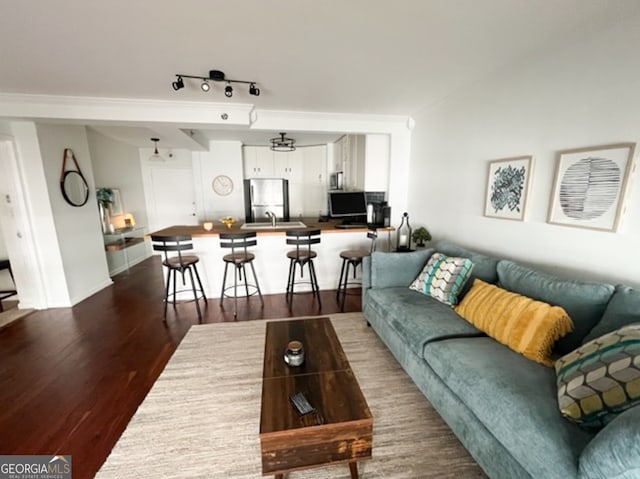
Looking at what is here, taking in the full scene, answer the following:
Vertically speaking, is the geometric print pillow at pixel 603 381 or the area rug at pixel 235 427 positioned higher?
the geometric print pillow at pixel 603 381

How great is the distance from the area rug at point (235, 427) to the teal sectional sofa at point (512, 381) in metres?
0.17

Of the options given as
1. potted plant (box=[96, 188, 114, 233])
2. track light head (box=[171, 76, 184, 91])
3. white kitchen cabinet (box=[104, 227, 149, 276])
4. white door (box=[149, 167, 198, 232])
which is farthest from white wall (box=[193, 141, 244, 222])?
track light head (box=[171, 76, 184, 91])

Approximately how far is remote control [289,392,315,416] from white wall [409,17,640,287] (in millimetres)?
2065

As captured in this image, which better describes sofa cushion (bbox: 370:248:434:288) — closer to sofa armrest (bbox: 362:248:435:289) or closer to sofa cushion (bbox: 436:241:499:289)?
sofa armrest (bbox: 362:248:435:289)

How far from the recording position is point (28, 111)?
287 cm

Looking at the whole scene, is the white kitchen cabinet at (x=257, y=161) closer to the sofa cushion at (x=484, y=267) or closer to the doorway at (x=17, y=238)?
the doorway at (x=17, y=238)

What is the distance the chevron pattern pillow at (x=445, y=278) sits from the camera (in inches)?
89.3

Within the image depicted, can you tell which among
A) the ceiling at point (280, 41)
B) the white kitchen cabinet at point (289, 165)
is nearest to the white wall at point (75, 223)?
the ceiling at point (280, 41)

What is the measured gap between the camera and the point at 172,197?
6066 mm

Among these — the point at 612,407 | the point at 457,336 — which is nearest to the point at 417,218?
the point at 457,336

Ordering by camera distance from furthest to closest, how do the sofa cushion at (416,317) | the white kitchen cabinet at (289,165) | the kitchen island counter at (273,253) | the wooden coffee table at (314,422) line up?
the white kitchen cabinet at (289,165) → the kitchen island counter at (273,253) → the sofa cushion at (416,317) → the wooden coffee table at (314,422)

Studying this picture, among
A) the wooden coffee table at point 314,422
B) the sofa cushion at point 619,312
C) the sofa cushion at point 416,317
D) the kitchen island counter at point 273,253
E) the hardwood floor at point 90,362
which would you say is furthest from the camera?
the kitchen island counter at point 273,253

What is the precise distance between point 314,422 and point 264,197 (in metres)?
5.16

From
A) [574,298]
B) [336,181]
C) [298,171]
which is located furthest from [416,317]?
[298,171]
